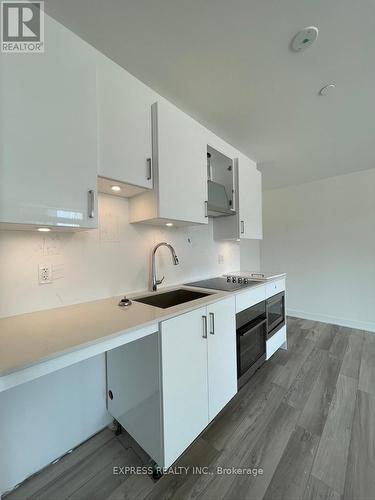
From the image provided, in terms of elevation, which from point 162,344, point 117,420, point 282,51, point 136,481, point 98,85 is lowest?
point 136,481

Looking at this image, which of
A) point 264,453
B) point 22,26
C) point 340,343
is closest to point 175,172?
point 22,26

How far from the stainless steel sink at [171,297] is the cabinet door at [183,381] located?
42cm

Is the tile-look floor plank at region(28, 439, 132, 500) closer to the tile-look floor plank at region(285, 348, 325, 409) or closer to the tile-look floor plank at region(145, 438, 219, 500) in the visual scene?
the tile-look floor plank at region(145, 438, 219, 500)

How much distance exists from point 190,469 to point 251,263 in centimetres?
320

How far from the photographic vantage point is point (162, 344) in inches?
40.4

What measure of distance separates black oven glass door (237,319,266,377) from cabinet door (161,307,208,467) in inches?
17.7

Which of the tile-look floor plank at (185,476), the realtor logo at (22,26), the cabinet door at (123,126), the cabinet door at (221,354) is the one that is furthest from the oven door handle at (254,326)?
the realtor logo at (22,26)

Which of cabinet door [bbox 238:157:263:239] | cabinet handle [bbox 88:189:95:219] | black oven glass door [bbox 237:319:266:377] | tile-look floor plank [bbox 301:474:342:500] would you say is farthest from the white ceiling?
tile-look floor plank [bbox 301:474:342:500]

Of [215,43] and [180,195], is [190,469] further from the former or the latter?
[215,43]

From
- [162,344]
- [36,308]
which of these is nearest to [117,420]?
[162,344]

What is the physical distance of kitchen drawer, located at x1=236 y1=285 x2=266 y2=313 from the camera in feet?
5.31

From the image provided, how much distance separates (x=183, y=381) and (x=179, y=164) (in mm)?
1411

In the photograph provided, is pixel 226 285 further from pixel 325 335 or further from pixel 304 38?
pixel 325 335

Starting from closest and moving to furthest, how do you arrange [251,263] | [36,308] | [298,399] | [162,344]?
1. [162,344]
2. [36,308]
3. [298,399]
4. [251,263]
